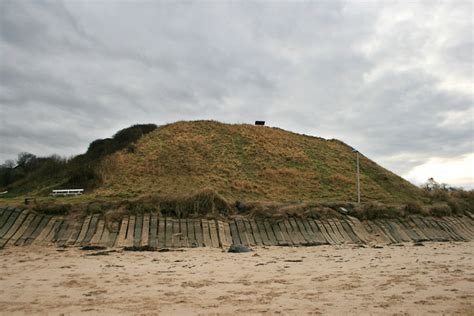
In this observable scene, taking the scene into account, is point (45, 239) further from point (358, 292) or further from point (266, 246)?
point (358, 292)

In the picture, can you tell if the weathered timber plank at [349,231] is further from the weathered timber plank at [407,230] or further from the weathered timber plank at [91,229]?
the weathered timber plank at [91,229]

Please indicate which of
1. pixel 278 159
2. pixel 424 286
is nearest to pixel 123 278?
pixel 424 286

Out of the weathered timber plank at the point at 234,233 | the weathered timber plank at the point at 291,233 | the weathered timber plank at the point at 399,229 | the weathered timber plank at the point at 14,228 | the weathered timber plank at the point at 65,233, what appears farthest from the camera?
the weathered timber plank at the point at 399,229

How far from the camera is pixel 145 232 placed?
1559 cm

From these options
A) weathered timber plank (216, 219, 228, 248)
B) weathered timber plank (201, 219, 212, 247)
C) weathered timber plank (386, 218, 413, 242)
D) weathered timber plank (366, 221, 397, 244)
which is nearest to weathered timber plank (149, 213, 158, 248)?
weathered timber plank (201, 219, 212, 247)

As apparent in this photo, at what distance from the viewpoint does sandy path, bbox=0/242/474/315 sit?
6.52 metres

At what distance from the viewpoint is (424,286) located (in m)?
7.80

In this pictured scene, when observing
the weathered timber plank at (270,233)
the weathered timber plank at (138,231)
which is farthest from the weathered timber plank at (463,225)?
the weathered timber plank at (138,231)

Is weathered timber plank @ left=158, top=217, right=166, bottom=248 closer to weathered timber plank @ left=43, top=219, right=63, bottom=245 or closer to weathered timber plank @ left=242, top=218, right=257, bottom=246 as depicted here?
weathered timber plank @ left=242, top=218, right=257, bottom=246

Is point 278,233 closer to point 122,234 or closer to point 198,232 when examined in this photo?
point 198,232

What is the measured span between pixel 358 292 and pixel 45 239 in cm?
1205

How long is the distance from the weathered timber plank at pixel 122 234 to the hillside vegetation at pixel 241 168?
269 centimetres

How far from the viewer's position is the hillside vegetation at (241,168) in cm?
2397

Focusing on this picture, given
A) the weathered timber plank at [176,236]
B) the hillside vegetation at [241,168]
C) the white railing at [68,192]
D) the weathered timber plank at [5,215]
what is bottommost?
the weathered timber plank at [176,236]
